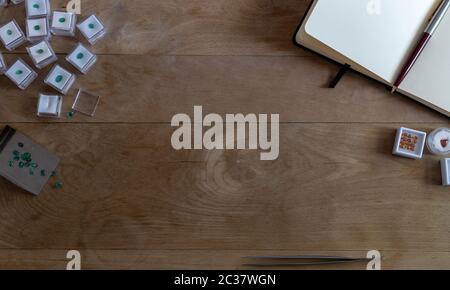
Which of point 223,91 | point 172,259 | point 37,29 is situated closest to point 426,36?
point 223,91

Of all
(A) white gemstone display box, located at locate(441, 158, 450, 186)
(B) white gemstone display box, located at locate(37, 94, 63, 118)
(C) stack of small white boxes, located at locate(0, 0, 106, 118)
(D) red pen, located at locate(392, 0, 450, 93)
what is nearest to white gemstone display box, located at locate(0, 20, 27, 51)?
(C) stack of small white boxes, located at locate(0, 0, 106, 118)

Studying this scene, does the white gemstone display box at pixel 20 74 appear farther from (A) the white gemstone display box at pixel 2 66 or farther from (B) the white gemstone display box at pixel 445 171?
(B) the white gemstone display box at pixel 445 171

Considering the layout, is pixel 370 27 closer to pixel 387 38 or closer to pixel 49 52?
pixel 387 38

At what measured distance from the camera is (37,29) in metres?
0.80

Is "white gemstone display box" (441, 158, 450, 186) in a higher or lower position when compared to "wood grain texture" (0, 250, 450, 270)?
higher

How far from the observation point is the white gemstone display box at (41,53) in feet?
2.60

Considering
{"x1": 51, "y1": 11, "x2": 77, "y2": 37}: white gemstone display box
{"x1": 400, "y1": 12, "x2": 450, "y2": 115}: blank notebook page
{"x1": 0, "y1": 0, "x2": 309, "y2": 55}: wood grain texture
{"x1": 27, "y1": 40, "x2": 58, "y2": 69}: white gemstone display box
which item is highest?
{"x1": 400, "y1": 12, "x2": 450, "y2": 115}: blank notebook page

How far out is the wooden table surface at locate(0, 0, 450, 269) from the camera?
78 cm

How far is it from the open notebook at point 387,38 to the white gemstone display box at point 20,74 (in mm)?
510

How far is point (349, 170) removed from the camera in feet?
2.60

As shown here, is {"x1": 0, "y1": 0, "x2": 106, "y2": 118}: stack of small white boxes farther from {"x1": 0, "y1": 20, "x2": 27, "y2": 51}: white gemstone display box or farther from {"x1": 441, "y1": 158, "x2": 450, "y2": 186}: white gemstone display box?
{"x1": 441, "y1": 158, "x2": 450, "y2": 186}: white gemstone display box

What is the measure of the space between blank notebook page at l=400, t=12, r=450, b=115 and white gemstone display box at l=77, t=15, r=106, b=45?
1.85 feet
